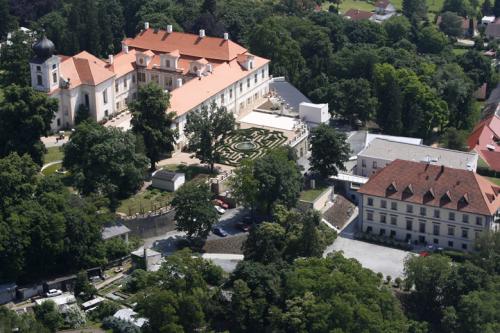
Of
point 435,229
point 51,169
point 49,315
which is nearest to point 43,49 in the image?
point 51,169

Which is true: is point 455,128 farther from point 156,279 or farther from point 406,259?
point 156,279

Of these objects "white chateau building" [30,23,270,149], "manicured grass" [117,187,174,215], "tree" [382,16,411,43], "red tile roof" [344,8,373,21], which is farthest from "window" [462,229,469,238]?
"red tile roof" [344,8,373,21]

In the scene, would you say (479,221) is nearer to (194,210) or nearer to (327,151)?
(327,151)

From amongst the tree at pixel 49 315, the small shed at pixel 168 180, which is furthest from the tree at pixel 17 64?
the tree at pixel 49 315

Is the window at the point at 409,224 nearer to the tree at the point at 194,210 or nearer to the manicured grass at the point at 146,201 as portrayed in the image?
the tree at the point at 194,210

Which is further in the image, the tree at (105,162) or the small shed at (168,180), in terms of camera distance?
the small shed at (168,180)

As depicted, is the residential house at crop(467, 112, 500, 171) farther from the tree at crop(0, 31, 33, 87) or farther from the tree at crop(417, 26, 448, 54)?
the tree at crop(0, 31, 33, 87)

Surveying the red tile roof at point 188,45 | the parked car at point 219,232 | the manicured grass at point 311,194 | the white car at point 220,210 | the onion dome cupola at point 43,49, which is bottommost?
the parked car at point 219,232
